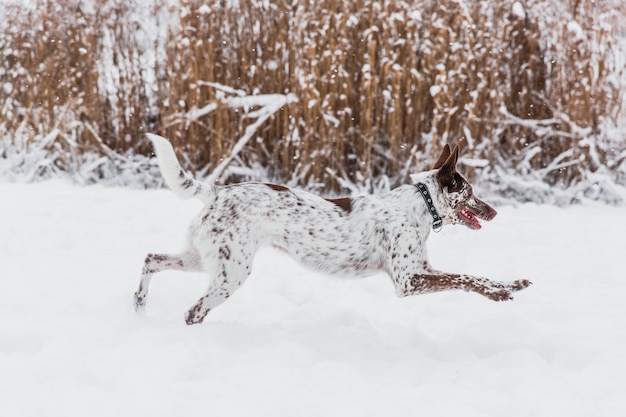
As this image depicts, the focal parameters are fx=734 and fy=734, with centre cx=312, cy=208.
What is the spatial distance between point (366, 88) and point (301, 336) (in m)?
3.10

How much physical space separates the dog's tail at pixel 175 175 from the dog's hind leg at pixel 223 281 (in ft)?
0.97

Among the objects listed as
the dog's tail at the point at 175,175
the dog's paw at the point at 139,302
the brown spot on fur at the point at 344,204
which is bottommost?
the dog's paw at the point at 139,302

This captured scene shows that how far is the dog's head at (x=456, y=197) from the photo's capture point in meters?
3.54

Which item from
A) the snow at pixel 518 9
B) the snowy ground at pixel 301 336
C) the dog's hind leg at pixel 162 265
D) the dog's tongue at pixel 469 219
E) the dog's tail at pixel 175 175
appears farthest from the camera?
the snow at pixel 518 9

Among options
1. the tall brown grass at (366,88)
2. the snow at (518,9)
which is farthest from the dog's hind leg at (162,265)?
the snow at (518,9)

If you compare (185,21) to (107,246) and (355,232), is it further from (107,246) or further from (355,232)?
(355,232)

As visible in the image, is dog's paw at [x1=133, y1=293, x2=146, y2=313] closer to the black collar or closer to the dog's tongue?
the black collar

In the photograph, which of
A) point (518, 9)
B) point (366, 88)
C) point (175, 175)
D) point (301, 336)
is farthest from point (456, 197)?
point (518, 9)

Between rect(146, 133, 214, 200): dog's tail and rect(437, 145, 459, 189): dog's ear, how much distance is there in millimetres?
1099

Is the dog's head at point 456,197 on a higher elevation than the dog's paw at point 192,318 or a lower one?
higher

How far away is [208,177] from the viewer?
6.04m

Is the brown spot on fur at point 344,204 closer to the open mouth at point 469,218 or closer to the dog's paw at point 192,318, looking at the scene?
the open mouth at point 469,218

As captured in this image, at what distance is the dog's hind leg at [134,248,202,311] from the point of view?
11.5ft

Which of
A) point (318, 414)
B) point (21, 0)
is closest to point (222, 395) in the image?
point (318, 414)
